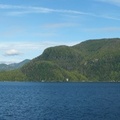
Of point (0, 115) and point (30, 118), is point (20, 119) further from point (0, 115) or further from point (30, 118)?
point (0, 115)

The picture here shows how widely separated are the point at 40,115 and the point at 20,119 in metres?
10.7

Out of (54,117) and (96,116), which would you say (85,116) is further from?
(54,117)

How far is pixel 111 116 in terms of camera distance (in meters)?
99.2

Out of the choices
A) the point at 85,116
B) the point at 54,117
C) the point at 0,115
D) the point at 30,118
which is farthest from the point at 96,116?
the point at 0,115

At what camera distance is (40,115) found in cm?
10375

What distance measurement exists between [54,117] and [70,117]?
4.95 m

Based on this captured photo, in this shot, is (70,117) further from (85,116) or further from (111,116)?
(111,116)

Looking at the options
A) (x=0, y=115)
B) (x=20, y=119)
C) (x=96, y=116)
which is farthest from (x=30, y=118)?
(x=96, y=116)

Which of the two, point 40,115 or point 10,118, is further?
point 40,115

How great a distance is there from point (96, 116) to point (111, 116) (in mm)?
4598

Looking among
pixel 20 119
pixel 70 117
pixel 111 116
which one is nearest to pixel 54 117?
pixel 70 117

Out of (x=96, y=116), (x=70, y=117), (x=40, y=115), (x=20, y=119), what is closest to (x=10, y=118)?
(x=20, y=119)

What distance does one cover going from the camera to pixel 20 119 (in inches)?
3718

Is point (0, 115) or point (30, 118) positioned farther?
point (0, 115)
